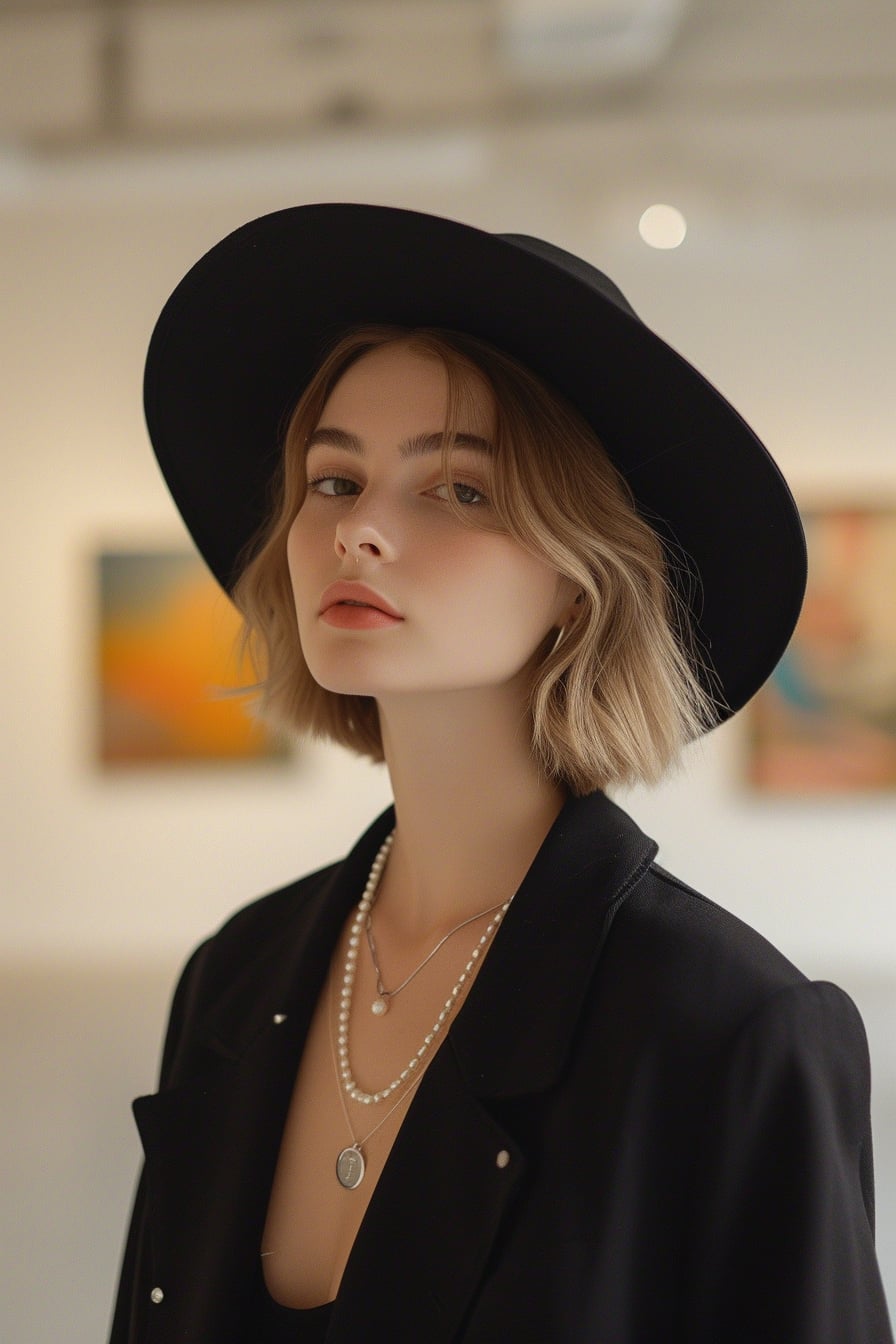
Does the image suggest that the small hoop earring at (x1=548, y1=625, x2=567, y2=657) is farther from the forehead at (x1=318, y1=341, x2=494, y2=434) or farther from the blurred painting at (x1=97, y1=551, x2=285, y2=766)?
the blurred painting at (x1=97, y1=551, x2=285, y2=766)

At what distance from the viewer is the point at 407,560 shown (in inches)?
58.3

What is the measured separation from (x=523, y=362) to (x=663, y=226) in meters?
4.93

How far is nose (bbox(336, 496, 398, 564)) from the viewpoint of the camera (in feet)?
4.82

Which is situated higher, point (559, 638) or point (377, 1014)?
point (559, 638)

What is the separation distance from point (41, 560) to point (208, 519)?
180 inches

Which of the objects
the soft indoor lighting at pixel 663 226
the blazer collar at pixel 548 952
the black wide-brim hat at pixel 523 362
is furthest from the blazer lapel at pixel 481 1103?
the soft indoor lighting at pixel 663 226

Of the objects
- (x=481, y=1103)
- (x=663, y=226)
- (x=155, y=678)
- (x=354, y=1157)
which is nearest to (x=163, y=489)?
(x=155, y=678)

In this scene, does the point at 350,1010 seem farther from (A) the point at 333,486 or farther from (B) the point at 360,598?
(A) the point at 333,486

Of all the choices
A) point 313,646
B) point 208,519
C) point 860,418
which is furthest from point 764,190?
point 313,646

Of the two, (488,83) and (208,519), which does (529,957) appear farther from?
(488,83)

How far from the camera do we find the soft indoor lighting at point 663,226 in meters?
6.07

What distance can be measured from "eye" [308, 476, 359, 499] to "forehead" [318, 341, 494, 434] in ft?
0.22

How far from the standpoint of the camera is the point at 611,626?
1607mm

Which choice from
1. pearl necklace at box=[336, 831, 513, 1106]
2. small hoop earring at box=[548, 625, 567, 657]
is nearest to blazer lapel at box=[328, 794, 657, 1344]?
pearl necklace at box=[336, 831, 513, 1106]
